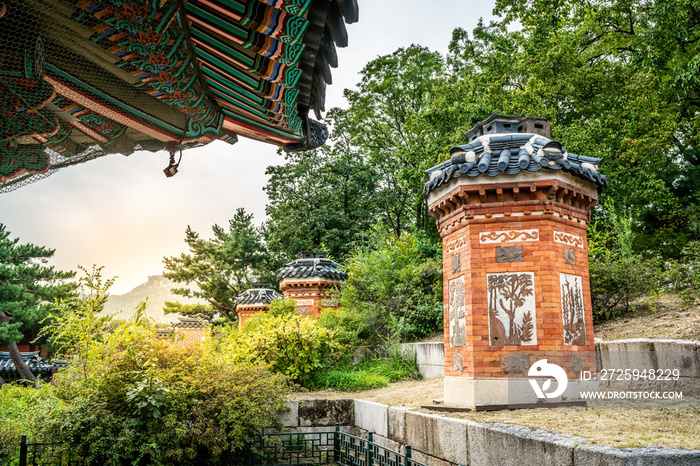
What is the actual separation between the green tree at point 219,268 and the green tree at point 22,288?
10.9 metres

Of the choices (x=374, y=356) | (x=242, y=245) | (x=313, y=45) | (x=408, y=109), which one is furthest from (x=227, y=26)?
(x=242, y=245)

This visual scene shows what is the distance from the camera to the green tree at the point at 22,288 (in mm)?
18250

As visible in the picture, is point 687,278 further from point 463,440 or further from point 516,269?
point 463,440

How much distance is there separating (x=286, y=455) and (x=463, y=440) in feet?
13.5

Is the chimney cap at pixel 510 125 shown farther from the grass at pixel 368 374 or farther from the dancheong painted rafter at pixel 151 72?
the grass at pixel 368 374

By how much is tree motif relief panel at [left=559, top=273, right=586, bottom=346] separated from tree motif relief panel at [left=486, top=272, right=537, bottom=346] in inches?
18.8

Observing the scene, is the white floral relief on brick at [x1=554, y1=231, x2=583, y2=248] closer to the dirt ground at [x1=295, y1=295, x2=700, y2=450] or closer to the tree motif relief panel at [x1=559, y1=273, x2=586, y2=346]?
the tree motif relief panel at [x1=559, y1=273, x2=586, y2=346]

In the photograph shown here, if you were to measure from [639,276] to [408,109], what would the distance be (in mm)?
19890

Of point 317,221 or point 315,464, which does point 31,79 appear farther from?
point 317,221

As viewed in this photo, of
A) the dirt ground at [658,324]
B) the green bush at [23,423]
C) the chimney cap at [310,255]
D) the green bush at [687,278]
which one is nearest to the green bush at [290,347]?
the green bush at [23,423]

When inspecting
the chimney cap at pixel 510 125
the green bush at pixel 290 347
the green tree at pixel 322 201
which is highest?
the green tree at pixel 322 201

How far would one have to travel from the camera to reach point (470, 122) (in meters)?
17.8

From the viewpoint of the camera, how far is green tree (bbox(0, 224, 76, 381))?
1825cm

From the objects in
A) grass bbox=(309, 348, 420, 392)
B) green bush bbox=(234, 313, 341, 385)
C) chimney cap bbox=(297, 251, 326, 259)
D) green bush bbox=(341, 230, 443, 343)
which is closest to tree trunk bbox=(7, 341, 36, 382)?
chimney cap bbox=(297, 251, 326, 259)
